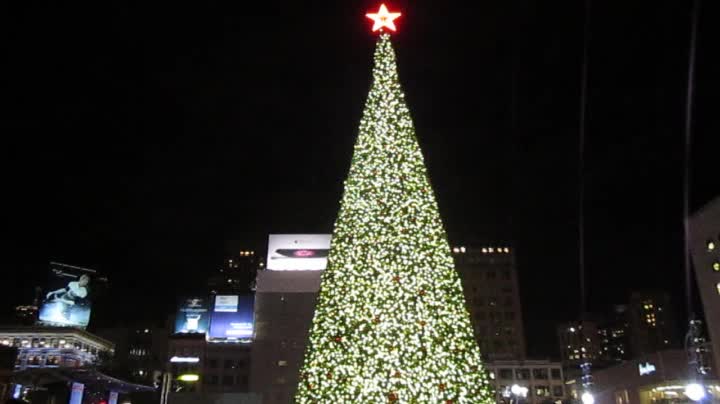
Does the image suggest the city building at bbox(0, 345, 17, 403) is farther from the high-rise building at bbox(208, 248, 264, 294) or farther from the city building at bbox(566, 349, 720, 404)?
the high-rise building at bbox(208, 248, 264, 294)

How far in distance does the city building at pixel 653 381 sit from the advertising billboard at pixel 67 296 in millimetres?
49607

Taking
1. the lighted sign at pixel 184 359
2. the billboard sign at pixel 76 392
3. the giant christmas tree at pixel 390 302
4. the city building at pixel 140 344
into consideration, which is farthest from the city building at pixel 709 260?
the city building at pixel 140 344

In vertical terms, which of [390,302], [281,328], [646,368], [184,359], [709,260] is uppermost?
[709,260]

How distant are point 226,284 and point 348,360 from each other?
95.0 meters

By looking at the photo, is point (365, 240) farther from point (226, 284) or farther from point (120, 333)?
point (226, 284)

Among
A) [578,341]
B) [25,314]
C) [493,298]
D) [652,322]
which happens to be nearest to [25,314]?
[25,314]

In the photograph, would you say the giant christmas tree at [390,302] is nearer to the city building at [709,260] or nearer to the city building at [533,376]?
the city building at [709,260]

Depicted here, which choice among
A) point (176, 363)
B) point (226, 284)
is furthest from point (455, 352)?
point (226, 284)

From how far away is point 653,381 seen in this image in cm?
4075

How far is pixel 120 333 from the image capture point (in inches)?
3369

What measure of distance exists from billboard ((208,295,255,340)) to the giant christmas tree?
39228 millimetres

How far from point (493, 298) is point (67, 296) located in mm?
61080

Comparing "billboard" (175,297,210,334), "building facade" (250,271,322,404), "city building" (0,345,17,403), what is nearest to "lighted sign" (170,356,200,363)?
"billboard" (175,297,210,334)

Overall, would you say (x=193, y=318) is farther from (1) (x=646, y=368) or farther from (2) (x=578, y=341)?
(2) (x=578, y=341)
